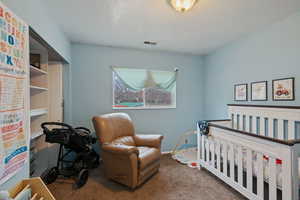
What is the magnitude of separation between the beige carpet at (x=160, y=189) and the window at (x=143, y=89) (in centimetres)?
151

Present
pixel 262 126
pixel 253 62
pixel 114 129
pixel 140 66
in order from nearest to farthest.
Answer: pixel 262 126
pixel 114 129
pixel 253 62
pixel 140 66

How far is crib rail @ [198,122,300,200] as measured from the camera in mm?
1232

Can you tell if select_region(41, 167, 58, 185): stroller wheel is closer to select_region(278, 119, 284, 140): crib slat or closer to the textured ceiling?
the textured ceiling

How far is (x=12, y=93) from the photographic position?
108 cm

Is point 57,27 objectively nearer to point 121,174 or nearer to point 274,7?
point 121,174

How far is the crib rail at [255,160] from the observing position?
123cm

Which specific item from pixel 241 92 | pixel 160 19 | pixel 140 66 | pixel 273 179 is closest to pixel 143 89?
pixel 140 66

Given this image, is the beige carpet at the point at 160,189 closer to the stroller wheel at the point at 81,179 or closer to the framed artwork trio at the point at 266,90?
the stroller wheel at the point at 81,179

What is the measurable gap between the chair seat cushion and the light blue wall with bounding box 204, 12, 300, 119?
185 centimetres

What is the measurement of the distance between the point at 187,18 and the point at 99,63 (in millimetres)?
1936

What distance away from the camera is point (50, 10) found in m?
1.83

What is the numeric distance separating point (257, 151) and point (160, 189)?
130cm

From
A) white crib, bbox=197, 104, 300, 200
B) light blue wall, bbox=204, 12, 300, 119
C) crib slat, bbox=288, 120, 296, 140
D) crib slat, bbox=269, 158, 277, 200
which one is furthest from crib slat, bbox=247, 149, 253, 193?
light blue wall, bbox=204, 12, 300, 119

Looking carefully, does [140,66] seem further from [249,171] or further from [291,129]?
[291,129]
